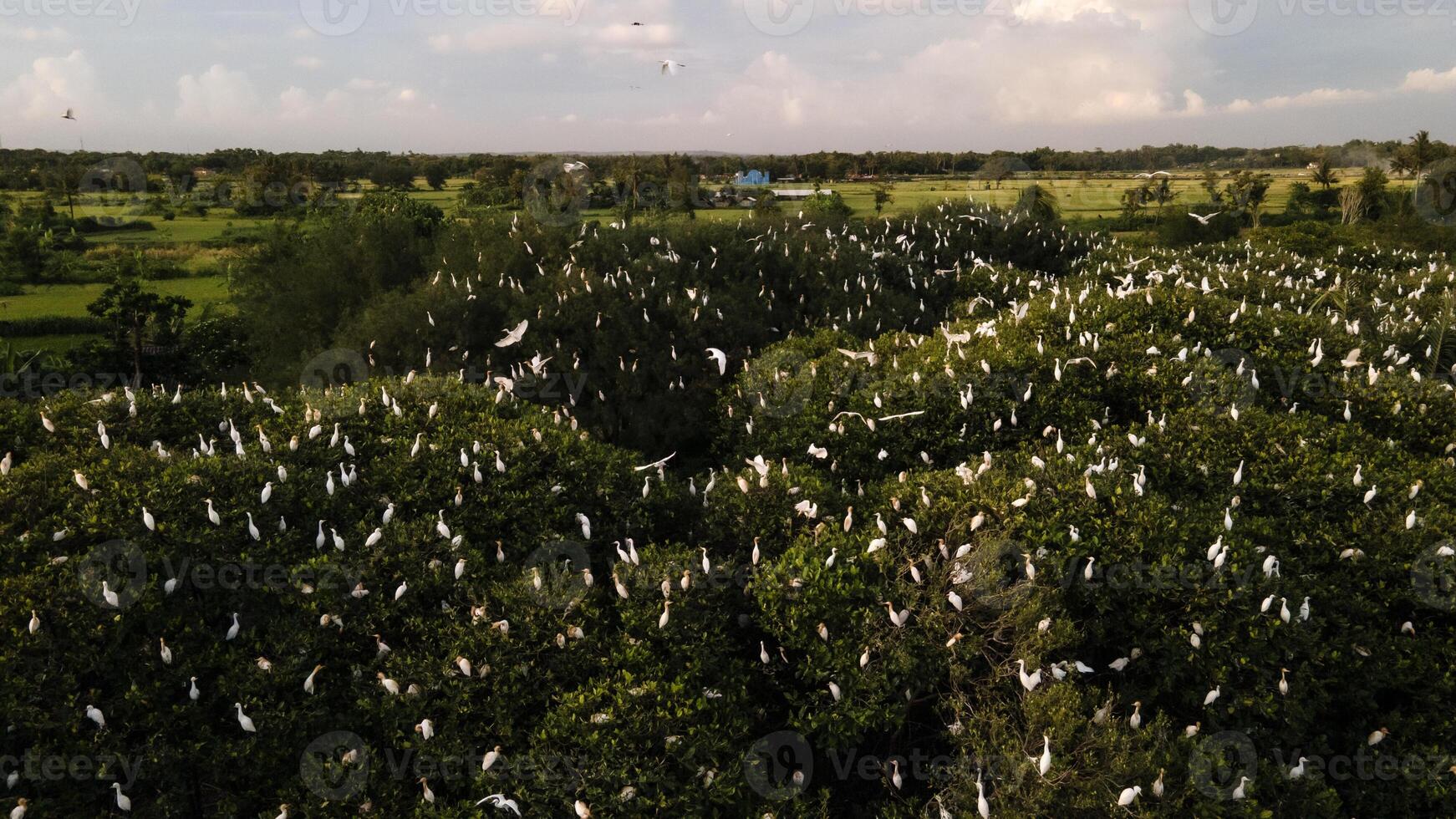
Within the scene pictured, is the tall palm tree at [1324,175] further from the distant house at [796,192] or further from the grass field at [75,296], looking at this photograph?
the grass field at [75,296]

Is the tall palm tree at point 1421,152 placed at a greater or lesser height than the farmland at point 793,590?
greater

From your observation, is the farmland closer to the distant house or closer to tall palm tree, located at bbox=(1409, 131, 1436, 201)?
the distant house

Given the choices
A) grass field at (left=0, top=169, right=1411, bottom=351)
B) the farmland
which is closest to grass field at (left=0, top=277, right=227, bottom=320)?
grass field at (left=0, top=169, right=1411, bottom=351)

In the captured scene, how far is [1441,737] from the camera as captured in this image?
627 cm

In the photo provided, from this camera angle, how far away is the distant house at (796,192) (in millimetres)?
63562

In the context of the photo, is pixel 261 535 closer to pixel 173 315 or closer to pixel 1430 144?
pixel 173 315

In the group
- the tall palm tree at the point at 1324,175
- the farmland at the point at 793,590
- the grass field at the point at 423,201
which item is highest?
the tall palm tree at the point at 1324,175

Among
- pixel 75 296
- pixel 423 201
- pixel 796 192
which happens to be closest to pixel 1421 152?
pixel 796 192

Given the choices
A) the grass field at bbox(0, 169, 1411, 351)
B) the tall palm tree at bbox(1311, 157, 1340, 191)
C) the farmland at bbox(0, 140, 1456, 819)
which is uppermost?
the tall palm tree at bbox(1311, 157, 1340, 191)

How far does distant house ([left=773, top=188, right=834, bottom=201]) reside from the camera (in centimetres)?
6356

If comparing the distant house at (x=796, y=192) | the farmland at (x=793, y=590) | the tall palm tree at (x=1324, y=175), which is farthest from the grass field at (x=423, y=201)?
the farmland at (x=793, y=590)

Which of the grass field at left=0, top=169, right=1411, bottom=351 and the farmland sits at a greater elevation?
the grass field at left=0, top=169, right=1411, bottom=351

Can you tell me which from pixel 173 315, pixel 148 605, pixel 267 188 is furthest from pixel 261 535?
pixel 267 188

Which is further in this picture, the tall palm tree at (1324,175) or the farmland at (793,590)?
the tall palm tree at (1324,175)
